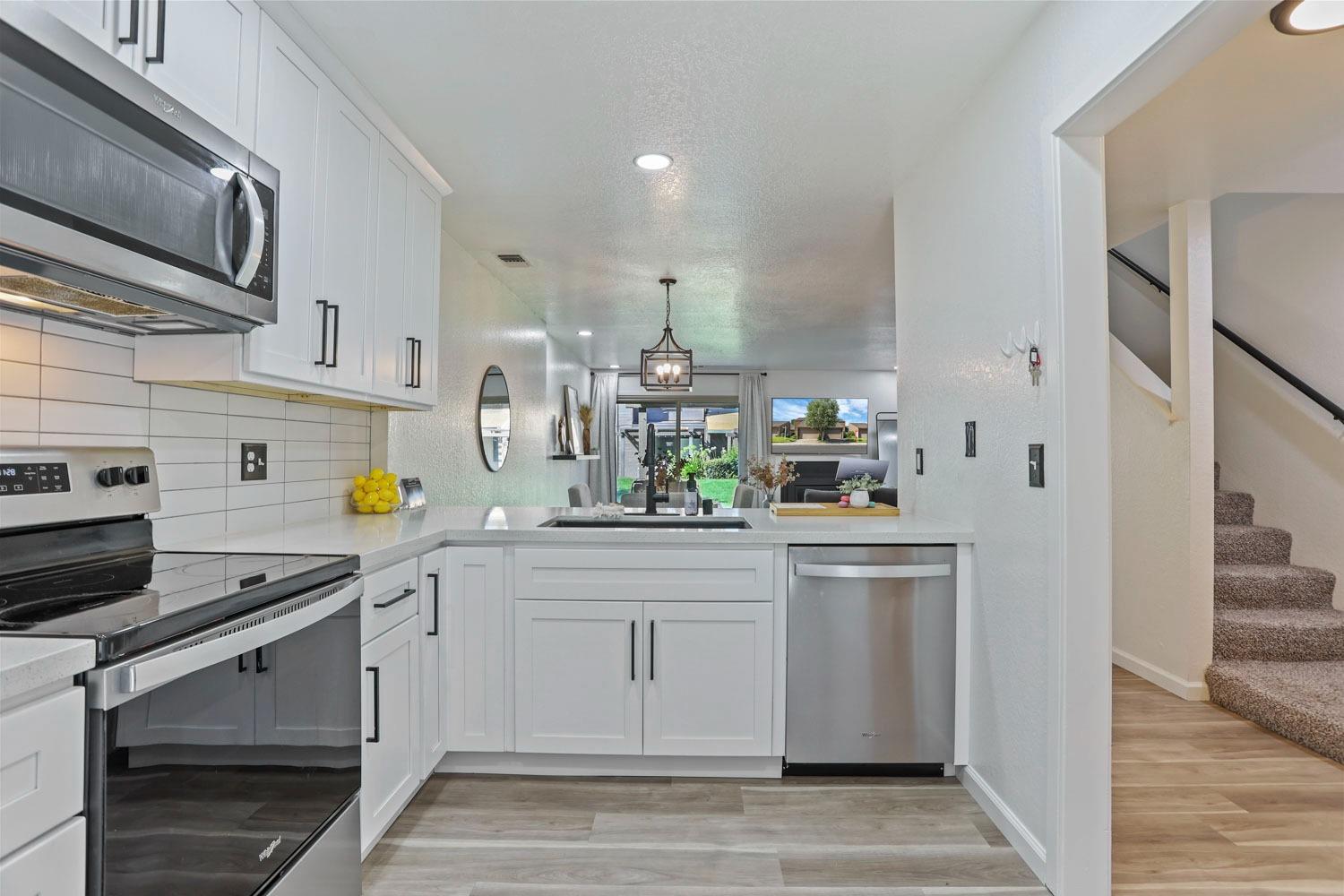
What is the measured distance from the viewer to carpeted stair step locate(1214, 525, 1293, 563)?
371cm

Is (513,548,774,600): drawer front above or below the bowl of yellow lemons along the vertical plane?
below

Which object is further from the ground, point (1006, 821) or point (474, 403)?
point (474, 403)

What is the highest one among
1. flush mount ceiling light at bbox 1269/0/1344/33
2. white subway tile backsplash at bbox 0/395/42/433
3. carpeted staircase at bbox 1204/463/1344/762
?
flush mount ceiling light at bbox 1269/0/1344/33

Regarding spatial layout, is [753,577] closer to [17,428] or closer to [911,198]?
[911,198]

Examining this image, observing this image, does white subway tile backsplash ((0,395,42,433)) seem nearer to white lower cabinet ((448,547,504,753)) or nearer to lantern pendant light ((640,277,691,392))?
white lower cabinet ((448,547,504,753))

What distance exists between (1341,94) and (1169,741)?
7.59 ft

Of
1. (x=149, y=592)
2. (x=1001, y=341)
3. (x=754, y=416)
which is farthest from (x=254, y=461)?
(x=754, y=416)

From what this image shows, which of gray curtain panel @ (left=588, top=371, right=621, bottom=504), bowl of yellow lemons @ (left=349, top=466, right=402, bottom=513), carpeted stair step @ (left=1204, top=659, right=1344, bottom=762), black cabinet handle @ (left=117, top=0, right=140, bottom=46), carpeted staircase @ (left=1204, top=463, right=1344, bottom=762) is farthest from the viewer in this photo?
gray curtain panel @ (left=588, top=371, right=621, bottom=504)

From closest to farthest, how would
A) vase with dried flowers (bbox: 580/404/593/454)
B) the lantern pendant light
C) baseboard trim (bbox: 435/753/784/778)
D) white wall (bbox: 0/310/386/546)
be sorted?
1. white wall (bbox: 0/310/386/546)
2. baseboard trim (bbox: 435/753/784/778)
3. the lantern pendant light
4. vase with dried flowers (bbox: 580/404/593/454)

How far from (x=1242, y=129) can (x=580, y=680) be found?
303 cm

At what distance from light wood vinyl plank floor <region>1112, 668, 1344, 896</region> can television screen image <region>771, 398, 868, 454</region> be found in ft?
24.1

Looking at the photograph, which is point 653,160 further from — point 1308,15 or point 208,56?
point 1308,15

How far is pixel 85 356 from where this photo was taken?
1.65 metres

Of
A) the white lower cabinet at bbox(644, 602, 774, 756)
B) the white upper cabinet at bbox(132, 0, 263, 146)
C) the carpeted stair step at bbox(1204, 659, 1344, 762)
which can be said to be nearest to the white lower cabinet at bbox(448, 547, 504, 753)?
the white lower cabinet at bbox(644, 602, 774, 756)
